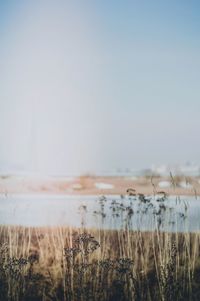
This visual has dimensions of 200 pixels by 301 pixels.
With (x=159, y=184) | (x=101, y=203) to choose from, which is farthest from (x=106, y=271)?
(x=159, y=184)

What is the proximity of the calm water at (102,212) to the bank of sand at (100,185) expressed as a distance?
0.12 ft

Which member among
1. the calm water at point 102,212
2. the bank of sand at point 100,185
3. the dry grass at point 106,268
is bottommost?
the dry grass at point 106,268

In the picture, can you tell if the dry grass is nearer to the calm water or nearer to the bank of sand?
the calm water

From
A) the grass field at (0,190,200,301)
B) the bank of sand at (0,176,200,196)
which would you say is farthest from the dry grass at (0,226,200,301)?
the bank of sand at (0,176,200,196)

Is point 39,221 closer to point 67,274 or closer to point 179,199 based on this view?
point 67,274

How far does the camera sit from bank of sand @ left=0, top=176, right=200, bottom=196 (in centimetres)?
282

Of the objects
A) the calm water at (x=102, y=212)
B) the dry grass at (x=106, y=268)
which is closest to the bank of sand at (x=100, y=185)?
the calm water at (x=102, y=212)

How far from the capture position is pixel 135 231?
2.88 metres

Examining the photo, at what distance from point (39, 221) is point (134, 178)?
2.06 ft

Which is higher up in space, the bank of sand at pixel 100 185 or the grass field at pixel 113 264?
the bank of sand at pixel 100 185

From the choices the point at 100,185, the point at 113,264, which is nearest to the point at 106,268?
the point at 113,264

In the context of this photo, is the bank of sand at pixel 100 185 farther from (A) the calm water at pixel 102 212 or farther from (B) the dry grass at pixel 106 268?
(B) the dry grass at pixel 106 268

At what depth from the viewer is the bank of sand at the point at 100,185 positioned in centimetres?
282

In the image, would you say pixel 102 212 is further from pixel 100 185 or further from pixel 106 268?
pixel 106 268
